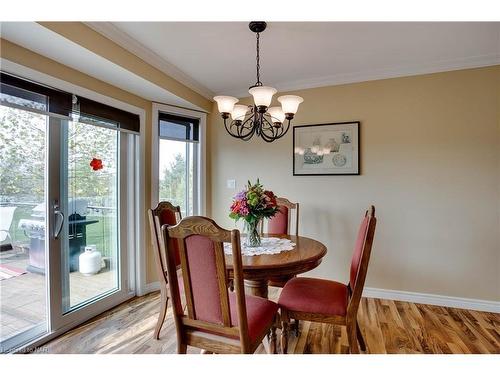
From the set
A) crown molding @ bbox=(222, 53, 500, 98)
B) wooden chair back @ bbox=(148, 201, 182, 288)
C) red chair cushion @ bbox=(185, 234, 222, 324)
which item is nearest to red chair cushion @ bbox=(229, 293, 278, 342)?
red chair cushion @ bbox=(185, 234, 222, 324)

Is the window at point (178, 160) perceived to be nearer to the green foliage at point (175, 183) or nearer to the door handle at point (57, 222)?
the green foliage at point (175, 183)

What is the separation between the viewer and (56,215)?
218 cm

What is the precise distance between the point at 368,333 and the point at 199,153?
2.63m

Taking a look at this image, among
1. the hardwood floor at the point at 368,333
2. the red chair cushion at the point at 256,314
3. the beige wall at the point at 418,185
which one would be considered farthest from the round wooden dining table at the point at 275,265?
the beige wall at the point at 418,185

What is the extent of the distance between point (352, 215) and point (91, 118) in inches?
108

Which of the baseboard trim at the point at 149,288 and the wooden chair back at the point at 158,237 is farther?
the baseboard trim at the point at 149,288

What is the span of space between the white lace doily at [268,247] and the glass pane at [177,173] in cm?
137

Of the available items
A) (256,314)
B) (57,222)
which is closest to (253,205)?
(256,314)

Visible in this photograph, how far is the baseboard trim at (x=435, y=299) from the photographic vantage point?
2.58 m

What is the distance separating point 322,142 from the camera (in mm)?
3098

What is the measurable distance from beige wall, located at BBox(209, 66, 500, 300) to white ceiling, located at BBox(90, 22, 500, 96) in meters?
0.21
